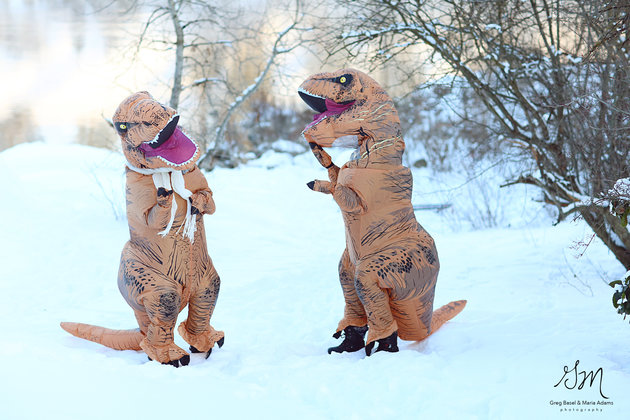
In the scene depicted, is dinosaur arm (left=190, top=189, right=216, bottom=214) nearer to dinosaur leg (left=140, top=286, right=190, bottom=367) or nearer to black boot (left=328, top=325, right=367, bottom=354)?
dinosaur leg (left=140, top=286, right=190, bottom=367)

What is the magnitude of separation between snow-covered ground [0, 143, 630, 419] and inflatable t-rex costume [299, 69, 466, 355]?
0.96 feet

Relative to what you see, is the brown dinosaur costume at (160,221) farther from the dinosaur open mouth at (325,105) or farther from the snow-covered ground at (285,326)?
the dinosaur open mouth at (325,105)

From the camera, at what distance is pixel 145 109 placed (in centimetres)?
299

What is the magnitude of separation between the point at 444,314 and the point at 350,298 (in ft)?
1.98

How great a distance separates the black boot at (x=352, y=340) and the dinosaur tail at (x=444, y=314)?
1.33 feet

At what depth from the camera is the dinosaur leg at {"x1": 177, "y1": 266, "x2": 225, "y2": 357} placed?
10.7 feet

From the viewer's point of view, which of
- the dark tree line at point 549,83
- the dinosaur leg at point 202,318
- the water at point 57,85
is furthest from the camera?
the water at point 57,85

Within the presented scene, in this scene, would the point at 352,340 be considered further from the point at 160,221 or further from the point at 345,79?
the point at 345,79

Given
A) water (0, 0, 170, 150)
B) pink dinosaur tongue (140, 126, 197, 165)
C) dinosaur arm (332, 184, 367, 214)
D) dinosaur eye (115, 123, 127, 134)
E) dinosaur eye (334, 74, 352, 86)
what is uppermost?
dinosaur eye (334, 74, 352, 86)

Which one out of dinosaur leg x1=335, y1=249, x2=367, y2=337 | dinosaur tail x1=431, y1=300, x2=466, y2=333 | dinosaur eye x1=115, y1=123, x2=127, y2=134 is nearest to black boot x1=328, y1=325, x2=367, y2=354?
dinosaur leg x1=335, y1=249, x2=367, y2=337

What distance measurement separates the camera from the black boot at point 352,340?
11.0ft

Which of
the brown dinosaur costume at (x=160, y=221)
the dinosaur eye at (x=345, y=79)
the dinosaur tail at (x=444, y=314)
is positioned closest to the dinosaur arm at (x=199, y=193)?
the brown dinosaur costume at (x=160, y=221)

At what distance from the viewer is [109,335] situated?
132 inches

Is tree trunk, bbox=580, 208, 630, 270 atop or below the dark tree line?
below
